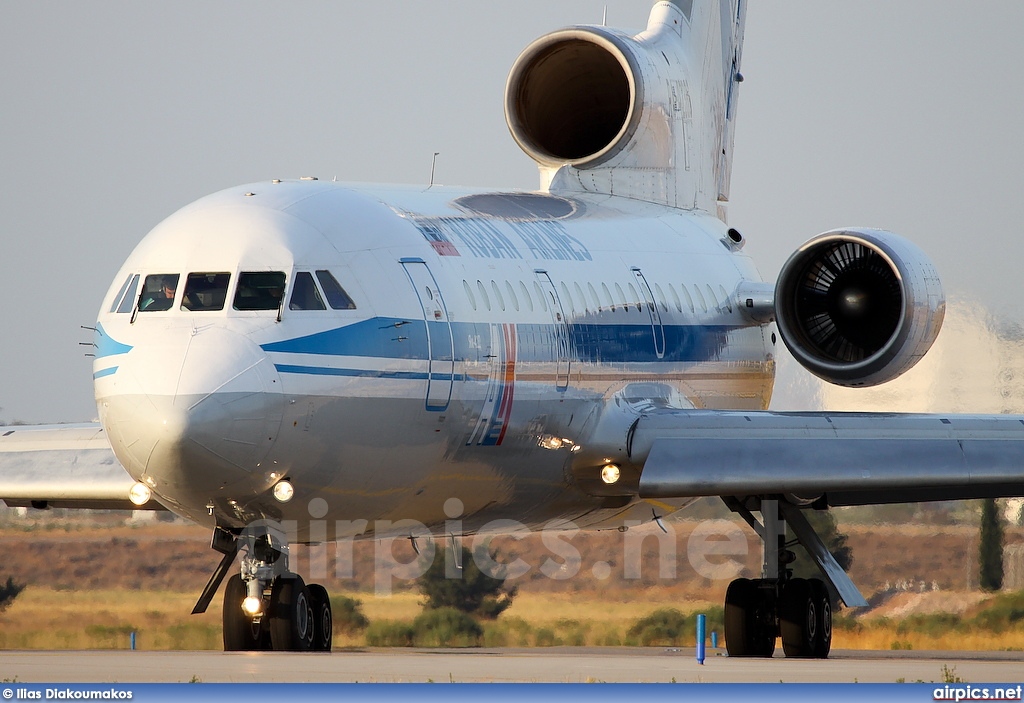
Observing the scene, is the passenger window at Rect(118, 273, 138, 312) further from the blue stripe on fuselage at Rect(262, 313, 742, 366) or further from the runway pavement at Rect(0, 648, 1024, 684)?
the runway pavement at Rect(0, 648, 1024, 684)

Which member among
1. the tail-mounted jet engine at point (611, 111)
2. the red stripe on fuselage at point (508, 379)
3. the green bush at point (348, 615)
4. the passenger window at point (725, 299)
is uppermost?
the tail-mounted jet engine at point (611, 111)

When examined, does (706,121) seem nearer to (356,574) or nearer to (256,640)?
(356,574)

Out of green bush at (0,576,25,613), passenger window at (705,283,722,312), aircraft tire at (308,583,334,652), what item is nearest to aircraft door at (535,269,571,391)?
aircraft tire at (308,583,334,652)

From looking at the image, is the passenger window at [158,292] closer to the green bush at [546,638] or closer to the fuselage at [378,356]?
the fuselage at [378,356]

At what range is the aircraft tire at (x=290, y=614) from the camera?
20.5 m

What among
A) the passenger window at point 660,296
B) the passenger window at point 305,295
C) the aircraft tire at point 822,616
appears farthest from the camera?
the passenger window at point 660,296

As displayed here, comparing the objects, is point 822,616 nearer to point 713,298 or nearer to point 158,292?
point 713,298

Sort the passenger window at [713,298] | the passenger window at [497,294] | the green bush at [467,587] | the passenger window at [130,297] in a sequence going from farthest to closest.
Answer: the green bush at [467,587] → the passenger window at [713,298] → the passenger window at [497,294] → the passenger window at [130,297]

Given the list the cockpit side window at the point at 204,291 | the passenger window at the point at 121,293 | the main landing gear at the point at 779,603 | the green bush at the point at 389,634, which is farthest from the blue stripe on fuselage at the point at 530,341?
the green bush at the point at 389,634

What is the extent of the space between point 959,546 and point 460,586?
8.40 meters

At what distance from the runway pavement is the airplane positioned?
62.9 inches

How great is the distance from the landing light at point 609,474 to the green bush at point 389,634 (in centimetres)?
1110

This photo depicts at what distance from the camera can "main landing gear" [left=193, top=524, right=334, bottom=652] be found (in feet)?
65.4

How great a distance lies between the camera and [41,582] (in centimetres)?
3284
